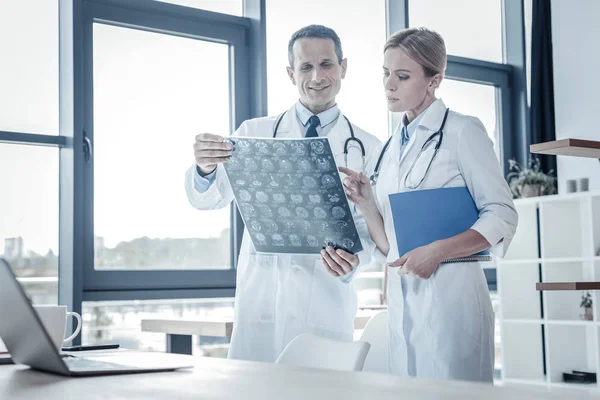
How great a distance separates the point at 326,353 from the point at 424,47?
83cm

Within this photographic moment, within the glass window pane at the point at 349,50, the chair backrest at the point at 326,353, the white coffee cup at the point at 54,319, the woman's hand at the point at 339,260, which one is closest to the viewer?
the white coffee cup at the point at 54,319

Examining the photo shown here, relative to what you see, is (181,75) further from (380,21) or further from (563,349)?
(563,349)

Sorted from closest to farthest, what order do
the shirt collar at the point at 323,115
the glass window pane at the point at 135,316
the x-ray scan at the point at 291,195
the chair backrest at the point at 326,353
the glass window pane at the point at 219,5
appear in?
the chair backrest at the point at 326,353 → the x-ray scan at the point at 291,195 → the shirt collar at the point at 323,115 → the glass window pane at the point at 135,316 → the glass window pane at the point at 219,5

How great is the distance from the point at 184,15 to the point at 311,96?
171 centimetres

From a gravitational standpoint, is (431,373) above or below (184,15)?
below

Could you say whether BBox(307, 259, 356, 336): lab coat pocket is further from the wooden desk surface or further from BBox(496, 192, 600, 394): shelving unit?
Answer: BBox(496, 192, 600, 394): shelving unit

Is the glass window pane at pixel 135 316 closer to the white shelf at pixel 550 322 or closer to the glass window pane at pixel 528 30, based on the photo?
the white shelf at pixel 550 322

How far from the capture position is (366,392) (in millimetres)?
920

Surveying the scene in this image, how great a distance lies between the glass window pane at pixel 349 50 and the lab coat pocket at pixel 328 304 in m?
1.93

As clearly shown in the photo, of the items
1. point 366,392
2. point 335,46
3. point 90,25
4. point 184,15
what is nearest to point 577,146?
point 335,46

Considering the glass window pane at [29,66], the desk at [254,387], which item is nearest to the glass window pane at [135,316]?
the glass window pane at [29,66]

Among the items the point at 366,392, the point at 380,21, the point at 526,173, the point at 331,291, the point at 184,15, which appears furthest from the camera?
the point at 526,173

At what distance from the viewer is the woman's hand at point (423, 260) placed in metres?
1.85

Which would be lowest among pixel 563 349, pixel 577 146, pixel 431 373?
pixel 563 349
